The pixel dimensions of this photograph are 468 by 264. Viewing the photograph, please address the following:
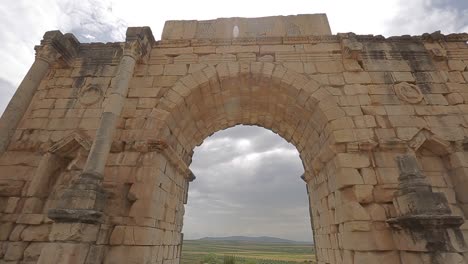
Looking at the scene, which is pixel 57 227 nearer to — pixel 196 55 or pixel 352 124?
pixel 196 55

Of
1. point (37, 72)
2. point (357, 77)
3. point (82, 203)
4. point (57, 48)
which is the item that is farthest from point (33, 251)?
point (357, 77)

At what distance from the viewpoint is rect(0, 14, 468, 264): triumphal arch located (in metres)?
4.09

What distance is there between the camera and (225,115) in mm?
7648

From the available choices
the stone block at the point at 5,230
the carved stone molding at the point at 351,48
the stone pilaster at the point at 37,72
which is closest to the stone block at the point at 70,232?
the stone block at the point at 5,230

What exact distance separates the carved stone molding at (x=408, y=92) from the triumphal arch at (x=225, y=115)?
0.10 feet

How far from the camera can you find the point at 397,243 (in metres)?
4.13

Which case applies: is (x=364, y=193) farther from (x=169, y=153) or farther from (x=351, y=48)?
(x=169, y=153)

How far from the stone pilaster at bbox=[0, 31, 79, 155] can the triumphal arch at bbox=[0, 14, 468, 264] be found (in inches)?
1.2

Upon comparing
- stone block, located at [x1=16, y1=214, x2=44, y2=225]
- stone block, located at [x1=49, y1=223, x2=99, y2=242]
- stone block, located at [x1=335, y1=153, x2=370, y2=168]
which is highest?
stone block, located at [x1=335, y1=153, x2=370, y2=168]

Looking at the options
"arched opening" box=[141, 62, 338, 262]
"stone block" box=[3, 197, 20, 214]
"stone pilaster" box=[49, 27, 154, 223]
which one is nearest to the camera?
"stone pilaster" box=[49, 27, 154, 223]

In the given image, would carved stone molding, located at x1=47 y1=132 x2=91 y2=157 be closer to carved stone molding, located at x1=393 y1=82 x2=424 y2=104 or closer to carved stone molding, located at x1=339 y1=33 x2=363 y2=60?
carved stone molding, located at x1=339 y1=33 x2=363 y2=60

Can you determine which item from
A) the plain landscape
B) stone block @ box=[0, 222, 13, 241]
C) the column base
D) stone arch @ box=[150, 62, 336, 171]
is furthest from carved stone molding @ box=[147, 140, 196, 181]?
the plain landscape

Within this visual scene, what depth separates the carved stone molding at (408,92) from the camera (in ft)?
18.3

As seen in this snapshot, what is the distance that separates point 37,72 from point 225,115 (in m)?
4.98
